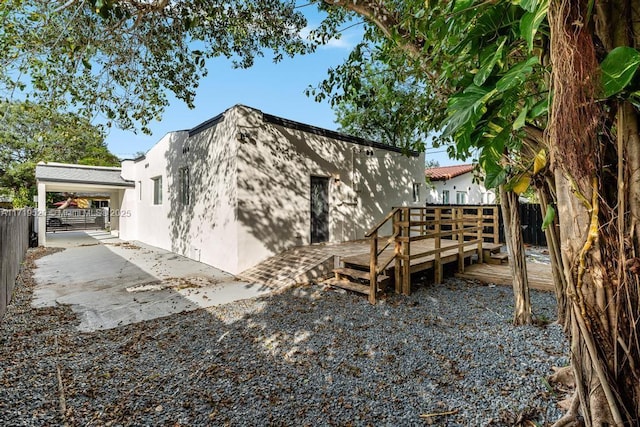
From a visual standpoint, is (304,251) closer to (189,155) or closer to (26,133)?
(189,155)

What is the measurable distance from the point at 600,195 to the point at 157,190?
42.9 ft

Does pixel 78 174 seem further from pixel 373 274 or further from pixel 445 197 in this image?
pixel 445 197

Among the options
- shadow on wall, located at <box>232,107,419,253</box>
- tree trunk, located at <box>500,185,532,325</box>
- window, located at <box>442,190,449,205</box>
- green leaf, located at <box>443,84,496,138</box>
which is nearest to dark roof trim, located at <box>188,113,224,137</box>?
shadow on wall, located at <box>232,107,419,253</box>

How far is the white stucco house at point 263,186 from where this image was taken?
7.12 meters

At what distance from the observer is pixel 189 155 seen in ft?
30.3

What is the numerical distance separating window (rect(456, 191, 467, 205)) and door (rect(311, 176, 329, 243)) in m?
12.4

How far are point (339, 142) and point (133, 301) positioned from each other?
255 inches

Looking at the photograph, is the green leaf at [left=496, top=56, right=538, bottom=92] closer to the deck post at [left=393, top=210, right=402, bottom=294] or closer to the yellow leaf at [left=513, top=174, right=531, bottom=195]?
the yellow leaf at [left=513, top=174, right=531, bottom=195]

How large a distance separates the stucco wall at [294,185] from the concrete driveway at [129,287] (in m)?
1.20

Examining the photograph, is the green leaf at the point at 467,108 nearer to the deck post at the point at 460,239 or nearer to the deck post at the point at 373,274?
the deck post at the point at 373,274

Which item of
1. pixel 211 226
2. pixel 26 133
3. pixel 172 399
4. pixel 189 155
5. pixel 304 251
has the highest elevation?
pixel 26 133

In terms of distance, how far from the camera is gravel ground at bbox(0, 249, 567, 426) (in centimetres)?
229

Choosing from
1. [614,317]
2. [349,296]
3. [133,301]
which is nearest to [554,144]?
[614,317]

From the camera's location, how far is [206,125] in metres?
8.41
